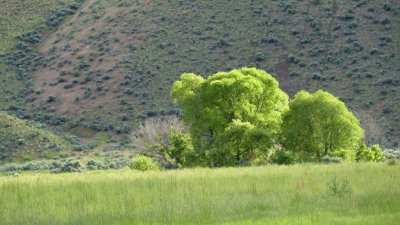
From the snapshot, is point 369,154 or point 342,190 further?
point 369,154

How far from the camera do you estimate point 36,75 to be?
293ft

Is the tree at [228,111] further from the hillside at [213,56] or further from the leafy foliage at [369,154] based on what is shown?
the hillside at [213,56]

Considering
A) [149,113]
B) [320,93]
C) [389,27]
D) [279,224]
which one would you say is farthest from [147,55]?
[279,224]

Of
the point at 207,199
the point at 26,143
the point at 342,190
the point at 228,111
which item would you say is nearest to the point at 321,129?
the point at 228,111

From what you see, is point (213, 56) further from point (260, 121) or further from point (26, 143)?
point (260, 121)

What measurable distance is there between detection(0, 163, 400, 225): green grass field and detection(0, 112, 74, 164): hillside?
4541 cm

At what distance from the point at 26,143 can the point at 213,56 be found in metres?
26.8

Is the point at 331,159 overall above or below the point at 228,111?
below

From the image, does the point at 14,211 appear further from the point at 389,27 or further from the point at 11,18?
the point at 11,18

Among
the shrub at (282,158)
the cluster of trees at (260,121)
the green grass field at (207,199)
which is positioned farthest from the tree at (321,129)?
the green grass field at (207,199)

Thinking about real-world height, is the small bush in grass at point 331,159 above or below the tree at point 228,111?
below

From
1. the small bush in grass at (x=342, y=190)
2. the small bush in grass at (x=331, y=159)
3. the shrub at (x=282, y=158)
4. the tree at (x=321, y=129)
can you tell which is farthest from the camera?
the tree at (x=321, y=129)

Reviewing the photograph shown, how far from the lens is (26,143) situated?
218 ft

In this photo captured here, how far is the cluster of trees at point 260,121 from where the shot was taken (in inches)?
1490
